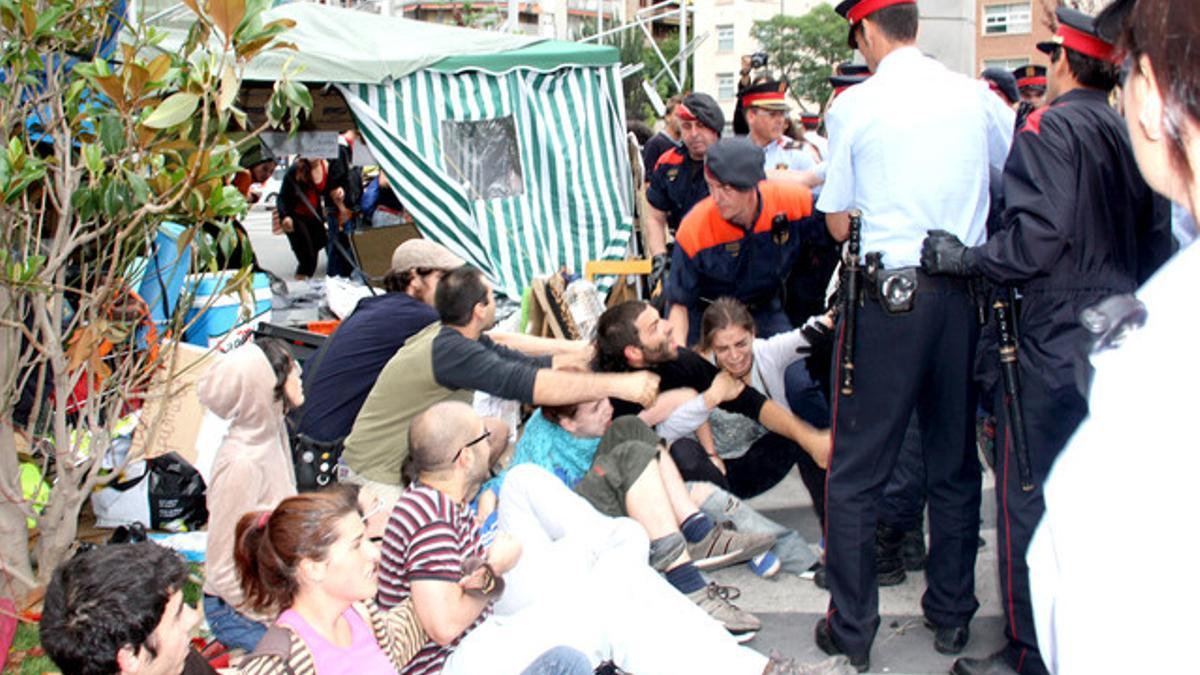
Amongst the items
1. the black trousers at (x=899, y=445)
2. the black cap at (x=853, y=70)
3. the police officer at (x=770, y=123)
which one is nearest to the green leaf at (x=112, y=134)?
the black trousers at (x=899, y=445)

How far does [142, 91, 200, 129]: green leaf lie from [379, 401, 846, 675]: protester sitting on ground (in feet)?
3.88

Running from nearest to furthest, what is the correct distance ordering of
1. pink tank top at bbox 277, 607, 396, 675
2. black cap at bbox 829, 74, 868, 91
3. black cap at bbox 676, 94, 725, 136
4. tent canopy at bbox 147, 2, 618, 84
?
pink tank top at bbox 277, 607, 396, 675
black cap at bbox 829, 74, 868, 91
black cap at bbox 676, 94, 725, 136
tent canopy at bbox 147, 2, 618, 84

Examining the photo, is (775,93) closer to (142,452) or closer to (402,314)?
(402,314)

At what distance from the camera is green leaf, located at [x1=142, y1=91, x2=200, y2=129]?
3.81m

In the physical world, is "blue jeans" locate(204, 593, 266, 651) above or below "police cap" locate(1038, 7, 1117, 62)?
below

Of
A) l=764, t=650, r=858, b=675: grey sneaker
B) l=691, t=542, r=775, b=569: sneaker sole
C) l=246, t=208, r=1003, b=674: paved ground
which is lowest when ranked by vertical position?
l=246, t=208, r=1003, b=674: paved ground

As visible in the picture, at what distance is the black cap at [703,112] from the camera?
7.47 meters

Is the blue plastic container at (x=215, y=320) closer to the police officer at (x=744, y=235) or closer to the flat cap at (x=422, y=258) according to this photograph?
the flat cap at (x=422, y=258)

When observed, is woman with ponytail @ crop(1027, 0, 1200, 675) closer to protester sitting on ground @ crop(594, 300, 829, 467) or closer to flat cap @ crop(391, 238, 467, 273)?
protester sitting on ground @ crop(594, 300, 829, 467)

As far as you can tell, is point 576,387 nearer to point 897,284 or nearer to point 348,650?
point 897,284

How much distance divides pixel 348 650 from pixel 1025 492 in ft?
6.41

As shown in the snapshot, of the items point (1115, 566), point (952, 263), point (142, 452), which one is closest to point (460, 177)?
point (142, 452)

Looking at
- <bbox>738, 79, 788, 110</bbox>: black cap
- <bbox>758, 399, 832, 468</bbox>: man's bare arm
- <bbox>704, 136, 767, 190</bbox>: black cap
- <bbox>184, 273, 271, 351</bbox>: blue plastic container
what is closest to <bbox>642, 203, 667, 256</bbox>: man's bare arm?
<bbox>738, 79, 788, 110</bbox>: black cap

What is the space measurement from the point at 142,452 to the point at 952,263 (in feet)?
10.0
